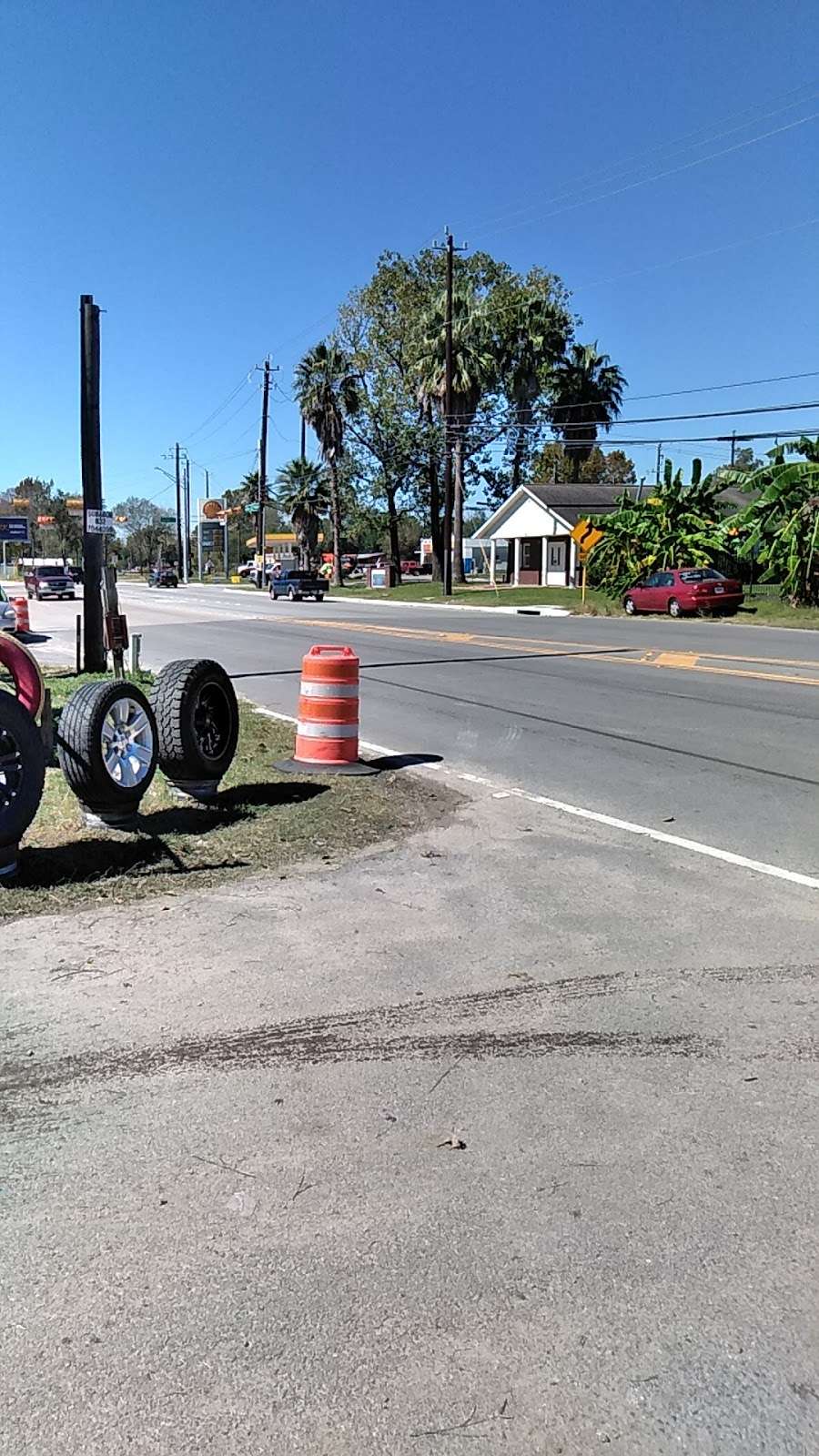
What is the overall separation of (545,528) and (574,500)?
6.89 feet

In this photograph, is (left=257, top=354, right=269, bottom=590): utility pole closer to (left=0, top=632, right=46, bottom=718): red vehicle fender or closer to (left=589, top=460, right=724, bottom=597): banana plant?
(left=589, top=460, right=724, bottom=597): banana plant

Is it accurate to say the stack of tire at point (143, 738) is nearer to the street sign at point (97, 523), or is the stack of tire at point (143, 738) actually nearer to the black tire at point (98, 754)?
the black tire at point (98, 754)

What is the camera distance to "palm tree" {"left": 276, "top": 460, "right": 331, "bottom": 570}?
78188 millimetres

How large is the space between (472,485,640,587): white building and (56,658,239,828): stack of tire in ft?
149

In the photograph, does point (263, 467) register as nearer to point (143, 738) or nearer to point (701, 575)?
point (701, 575)

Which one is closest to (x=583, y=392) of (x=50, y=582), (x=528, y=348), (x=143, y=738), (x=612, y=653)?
(x=528, y=348)

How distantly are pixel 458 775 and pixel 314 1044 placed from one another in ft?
18.3

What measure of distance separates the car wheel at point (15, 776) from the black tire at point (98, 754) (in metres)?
0.73

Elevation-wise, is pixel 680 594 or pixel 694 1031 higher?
pixel 680 594

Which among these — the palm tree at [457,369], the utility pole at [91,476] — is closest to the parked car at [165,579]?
the palm tree at [457,369]

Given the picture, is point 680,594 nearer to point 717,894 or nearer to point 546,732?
A: point 546,732

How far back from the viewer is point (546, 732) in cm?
1171

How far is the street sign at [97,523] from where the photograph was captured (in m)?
A: 16.6

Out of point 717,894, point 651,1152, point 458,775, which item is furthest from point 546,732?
point 651,1152
